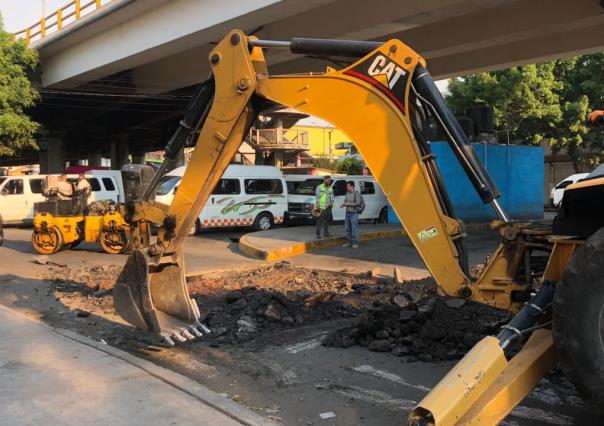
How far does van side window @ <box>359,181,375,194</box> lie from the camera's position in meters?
22.2

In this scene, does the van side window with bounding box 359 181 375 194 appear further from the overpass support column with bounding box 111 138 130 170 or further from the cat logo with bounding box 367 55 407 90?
the overpass support column with bounding box 111 138 130 170

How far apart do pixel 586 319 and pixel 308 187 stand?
1935 centimetres

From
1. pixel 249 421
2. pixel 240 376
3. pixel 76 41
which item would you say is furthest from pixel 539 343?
pixel 76 41

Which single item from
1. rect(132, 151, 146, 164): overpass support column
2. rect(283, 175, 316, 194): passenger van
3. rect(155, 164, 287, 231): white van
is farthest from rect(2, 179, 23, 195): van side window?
rect(132, 151, 146, 164): overpass support column

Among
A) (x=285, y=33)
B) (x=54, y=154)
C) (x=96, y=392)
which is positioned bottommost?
(x=96, y=392)

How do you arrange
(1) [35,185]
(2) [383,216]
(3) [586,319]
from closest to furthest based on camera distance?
(3) [586,319] → (1) [35,185] → (2) [383,216]

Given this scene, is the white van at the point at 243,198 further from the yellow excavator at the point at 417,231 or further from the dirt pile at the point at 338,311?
the yellow excavator at the point at 417,231

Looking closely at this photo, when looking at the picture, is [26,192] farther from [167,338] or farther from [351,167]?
[351,167]

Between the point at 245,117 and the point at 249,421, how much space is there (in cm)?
288

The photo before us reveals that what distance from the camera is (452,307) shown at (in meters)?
6.65

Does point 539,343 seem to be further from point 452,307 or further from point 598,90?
point 598,90

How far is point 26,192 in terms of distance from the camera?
21469mm

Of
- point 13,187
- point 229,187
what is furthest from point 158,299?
point 13,187

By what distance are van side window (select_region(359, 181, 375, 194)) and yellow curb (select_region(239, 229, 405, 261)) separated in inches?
213
